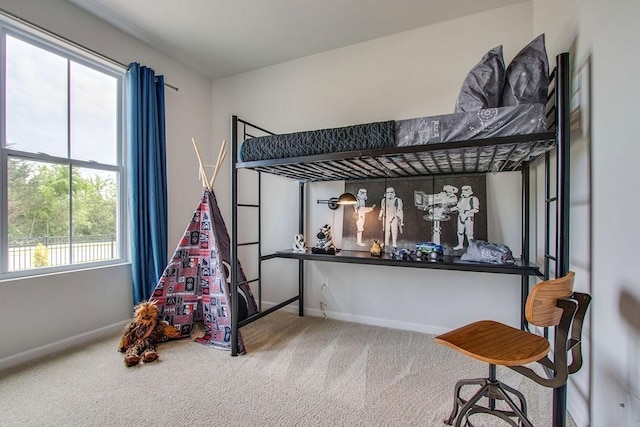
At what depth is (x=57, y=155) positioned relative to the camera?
246cm

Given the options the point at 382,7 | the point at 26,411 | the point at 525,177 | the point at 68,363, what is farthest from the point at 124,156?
the point at 525,177

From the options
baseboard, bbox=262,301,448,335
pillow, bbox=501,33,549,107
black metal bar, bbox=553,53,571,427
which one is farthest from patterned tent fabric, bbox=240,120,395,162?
baseboard, bbox=262,301,448,335

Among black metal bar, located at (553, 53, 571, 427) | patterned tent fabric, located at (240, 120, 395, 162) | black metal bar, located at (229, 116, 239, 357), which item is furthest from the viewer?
black metal bar, located at (229, 116, 239, 357)

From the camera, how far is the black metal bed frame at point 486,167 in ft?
4.75

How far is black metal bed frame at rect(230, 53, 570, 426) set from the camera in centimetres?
145

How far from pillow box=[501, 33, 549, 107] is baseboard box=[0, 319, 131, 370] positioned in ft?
11.7

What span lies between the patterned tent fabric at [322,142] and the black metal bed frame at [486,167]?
46mm

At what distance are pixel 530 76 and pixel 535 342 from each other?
137cm

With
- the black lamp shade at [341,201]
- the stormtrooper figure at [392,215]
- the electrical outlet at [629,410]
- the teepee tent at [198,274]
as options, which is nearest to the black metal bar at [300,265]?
the black lamp shade at [341,201]

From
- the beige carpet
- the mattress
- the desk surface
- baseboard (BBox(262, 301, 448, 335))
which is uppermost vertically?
the mattress

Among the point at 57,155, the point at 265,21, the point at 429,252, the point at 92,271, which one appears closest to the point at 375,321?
the point at 429,252

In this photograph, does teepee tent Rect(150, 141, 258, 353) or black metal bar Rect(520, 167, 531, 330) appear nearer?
black metal bar Rect(520, 167, 531, 330)

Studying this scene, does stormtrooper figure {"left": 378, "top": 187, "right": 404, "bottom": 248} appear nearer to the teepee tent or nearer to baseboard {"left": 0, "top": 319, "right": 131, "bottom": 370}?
the teepee tent

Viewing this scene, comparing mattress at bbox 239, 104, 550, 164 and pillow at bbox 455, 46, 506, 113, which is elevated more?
pillow at bbox 455, 46, 506, 113
